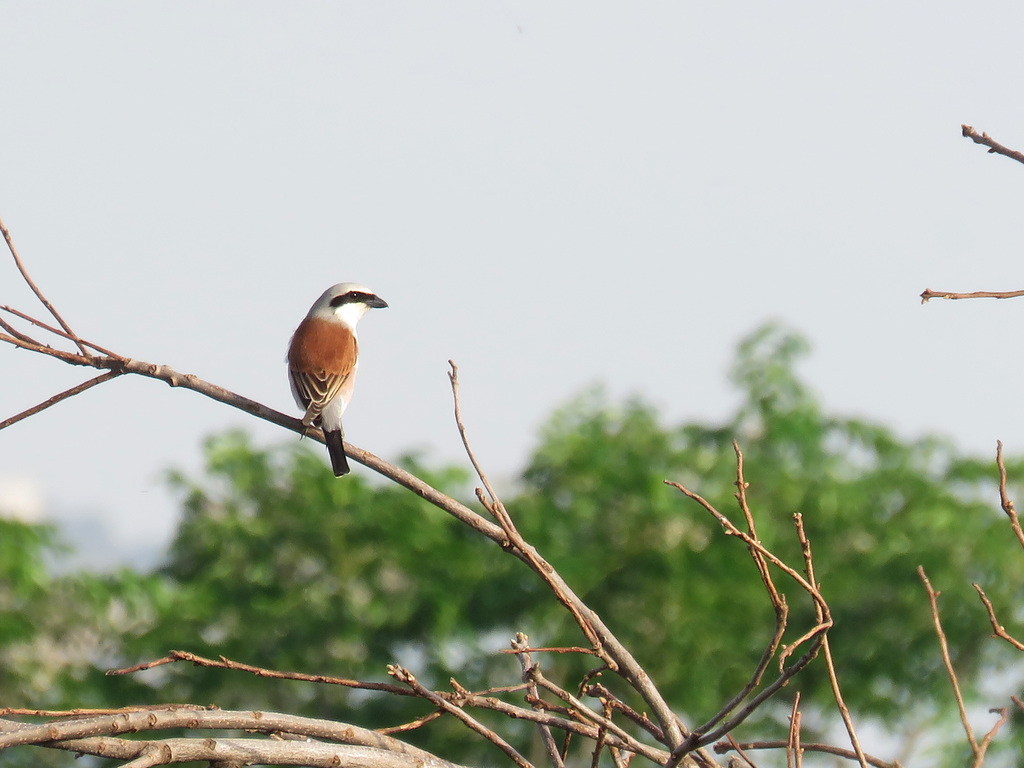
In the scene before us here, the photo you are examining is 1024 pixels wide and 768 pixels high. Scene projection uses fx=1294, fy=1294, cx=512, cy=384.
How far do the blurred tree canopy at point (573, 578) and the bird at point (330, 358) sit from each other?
885 cm

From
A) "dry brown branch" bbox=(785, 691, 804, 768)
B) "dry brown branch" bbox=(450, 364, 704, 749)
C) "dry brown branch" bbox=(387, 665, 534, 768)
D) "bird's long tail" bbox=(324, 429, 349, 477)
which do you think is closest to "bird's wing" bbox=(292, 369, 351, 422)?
"bird's long tail" bbox=(324, 429, 349, 477)

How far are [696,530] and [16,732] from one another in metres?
15.7

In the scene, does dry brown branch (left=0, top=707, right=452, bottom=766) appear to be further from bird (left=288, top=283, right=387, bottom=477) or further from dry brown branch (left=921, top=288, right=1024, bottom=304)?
bird (left=288, top=283, right=387, bottom=477)

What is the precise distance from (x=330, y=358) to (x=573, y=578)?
10058 mm

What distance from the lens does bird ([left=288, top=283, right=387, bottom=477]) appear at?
657 centimetres

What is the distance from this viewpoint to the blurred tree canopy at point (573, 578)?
17062 mm

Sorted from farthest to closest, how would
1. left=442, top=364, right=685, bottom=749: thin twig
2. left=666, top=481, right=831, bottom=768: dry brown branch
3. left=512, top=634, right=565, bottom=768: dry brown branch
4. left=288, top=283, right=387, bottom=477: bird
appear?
left=288, top=283, right=387, bottom=477: bird, left=512, top=634, right=565, bottom=768: dry brown branch, left=442, top=364, right=685, bottom=749: thin twig, left=666, top=481, right=831, bottom=768: dry brown branch

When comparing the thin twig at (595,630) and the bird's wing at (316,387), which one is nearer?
the thin twig at (595,630)

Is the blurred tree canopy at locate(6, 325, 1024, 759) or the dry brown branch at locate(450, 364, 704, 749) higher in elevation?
the blurred tree canopy at locate(6, 325, 1024, 759)

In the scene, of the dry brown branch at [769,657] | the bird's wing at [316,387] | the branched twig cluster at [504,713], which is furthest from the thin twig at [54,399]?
the bird's wing at [316,387]

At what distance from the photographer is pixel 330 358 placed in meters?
7.15

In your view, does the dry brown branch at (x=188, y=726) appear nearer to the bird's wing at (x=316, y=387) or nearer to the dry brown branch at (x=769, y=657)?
the dry brown branch at (x=769, y=657)

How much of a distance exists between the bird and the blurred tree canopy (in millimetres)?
8847

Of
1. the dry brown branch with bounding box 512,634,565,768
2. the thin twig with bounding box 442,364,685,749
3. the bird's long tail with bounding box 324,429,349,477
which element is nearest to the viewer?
the thin twig with bounding box 442,364,685,749
